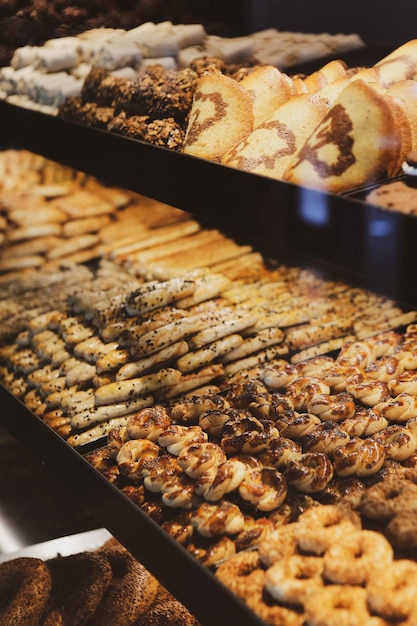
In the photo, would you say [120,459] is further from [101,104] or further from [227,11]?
[227,11]

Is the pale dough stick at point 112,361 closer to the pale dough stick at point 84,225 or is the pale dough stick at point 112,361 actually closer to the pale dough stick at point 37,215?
the pale dough stick at point 84,225

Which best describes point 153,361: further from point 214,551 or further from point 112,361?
point 214,551

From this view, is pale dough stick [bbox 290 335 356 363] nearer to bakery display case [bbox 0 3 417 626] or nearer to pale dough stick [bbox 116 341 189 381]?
pale dough stick [bbox 116 341 189 381]

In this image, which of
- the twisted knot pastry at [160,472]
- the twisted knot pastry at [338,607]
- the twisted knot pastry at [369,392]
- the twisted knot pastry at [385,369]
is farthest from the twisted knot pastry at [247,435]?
the twisted knot pastry at [338,607]

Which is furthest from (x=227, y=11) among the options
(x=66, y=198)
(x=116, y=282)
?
(x=66, y=198)

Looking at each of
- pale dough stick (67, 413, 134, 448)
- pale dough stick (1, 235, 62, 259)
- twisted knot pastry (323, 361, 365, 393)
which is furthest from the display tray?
pale dough stick (1, 235, 62, 259)
